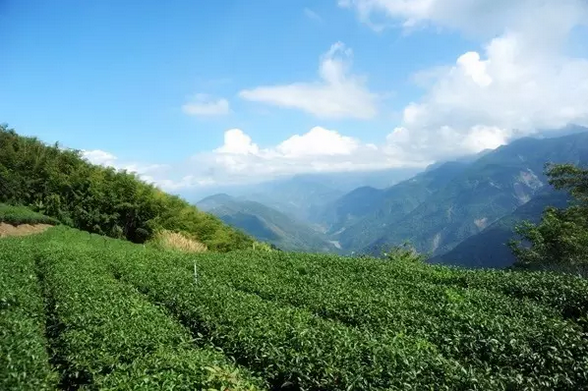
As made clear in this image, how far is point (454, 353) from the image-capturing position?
397 inches

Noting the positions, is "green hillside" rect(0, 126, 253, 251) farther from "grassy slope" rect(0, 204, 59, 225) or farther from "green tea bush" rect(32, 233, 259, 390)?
"green tea bush" rect(32, 233, 259, 390)

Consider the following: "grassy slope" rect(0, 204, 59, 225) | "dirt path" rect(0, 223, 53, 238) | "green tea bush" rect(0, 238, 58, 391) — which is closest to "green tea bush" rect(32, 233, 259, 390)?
"green tea bush" rect(0, 238, 58, 391)

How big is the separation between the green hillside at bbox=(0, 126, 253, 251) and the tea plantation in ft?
69.2

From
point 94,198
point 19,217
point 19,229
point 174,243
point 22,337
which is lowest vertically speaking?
point 174,243

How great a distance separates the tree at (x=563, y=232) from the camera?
36.2 metres

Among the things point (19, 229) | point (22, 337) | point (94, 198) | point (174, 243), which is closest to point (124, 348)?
point (22, 337)

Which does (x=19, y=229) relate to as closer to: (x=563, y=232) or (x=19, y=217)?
(x=19, y=217)

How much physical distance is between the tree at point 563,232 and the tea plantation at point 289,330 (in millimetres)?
23673

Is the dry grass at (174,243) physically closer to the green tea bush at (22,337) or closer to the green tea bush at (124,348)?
the green tea bush at (22,337)

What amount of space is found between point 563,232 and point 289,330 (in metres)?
36.7

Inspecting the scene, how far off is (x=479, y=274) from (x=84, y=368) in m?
15.4

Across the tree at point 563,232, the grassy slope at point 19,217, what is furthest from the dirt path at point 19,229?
the tree at point 563,232

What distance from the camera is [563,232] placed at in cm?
3784

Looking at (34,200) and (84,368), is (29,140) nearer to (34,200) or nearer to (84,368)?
(34,200)
